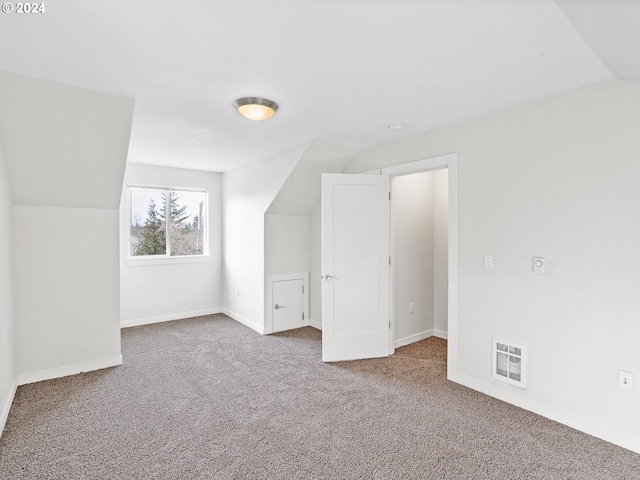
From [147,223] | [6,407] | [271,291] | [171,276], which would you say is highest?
[147,223]

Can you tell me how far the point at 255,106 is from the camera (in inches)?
99.4

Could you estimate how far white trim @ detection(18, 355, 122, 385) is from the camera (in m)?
3.07

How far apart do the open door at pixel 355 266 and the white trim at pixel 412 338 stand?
1.15 ft

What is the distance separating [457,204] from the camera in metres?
3.07

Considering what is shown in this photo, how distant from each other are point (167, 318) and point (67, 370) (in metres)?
1.93

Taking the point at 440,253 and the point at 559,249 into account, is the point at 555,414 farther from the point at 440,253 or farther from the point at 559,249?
the point at 440,253

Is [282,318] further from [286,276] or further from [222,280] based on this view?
[222,280]

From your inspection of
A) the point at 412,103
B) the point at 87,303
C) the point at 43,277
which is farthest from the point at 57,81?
the point at 412,103

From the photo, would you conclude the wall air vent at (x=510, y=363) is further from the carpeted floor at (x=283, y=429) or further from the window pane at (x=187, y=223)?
the window pane at (x=187, y=223)

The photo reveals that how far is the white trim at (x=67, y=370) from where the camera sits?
10.1ft

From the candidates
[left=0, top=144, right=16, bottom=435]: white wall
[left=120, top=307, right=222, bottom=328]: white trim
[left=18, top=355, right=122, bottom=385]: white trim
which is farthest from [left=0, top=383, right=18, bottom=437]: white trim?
[left=120, top=307, right=222, bottom=328]: white trim

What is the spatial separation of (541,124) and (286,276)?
3.40 meters

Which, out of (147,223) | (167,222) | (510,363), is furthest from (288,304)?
(510,363)

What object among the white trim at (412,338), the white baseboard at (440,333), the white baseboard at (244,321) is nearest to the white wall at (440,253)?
the white baseboard at (440,333)
